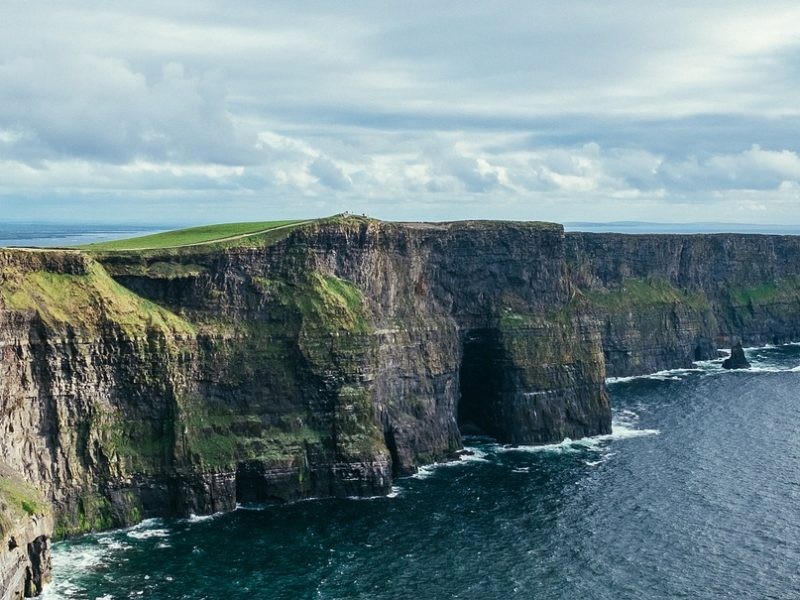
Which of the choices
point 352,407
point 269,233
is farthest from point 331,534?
point 269,233

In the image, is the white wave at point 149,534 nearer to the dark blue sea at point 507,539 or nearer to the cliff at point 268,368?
the dark blue sea at point 507,539

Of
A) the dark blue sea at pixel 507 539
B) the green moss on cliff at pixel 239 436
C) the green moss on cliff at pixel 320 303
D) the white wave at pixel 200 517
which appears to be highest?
the green moss on cliff at pixel 320 303

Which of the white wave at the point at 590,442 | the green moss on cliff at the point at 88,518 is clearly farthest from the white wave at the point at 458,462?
the green moss on cliff at the point at 88,518

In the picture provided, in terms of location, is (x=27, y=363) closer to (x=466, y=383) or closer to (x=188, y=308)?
(x=188, y=308)

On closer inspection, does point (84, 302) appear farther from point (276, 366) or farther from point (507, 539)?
point (507, 539)

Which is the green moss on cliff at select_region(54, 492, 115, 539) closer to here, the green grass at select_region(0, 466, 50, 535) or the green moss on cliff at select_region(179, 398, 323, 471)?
the green moss on cliff at select_region(179, 398, 323, 471)

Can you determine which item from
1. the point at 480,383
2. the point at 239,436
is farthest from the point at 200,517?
the point at 480,383
